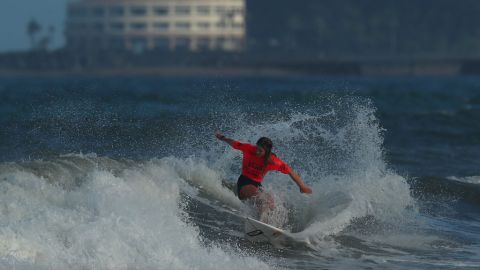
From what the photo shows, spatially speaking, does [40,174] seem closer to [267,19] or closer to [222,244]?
[222,244]

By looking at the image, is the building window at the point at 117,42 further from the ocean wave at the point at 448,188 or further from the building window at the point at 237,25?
the ocean wave at the point at 448,188

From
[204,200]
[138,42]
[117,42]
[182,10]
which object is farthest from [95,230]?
[182,10]

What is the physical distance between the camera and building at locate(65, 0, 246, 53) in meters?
182

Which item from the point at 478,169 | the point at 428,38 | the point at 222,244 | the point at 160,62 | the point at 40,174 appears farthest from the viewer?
the point at 428,38

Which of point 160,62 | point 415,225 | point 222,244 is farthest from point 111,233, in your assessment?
point 160,62

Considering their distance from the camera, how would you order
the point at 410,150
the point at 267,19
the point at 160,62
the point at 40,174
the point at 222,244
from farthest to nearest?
1. the point at 267,19
2. the point at 160,62
3. the point at 410,150
4. the point at 40,174
5. the point at 222,244

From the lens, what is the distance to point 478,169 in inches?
954

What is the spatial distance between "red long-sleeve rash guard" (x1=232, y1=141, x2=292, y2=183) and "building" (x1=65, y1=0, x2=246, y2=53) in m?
167

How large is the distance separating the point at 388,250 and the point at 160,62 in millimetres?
136457

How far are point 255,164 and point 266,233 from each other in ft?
3.49

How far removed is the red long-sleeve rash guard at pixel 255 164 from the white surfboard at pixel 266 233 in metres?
0.72

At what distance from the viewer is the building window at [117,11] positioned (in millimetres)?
181750

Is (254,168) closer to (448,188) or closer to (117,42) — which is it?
(448,188)

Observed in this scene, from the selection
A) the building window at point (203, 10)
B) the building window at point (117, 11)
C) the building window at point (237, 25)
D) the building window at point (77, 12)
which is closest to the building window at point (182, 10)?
the building window at point (203, 10)
